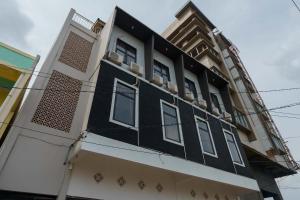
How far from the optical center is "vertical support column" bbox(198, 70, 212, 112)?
41.0ft

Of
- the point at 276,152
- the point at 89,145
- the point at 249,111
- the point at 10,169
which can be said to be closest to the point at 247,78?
the point at 249,111

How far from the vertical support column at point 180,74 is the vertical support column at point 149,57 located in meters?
2.21

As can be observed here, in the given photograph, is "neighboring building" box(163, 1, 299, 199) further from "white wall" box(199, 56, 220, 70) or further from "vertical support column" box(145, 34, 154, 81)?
"vertical support column" box(145, 34, 154, 81)

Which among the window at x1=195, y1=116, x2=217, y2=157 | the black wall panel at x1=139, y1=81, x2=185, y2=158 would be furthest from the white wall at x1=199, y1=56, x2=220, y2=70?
the black wall panel at x1=139, y1=81, x2=185, y2=158

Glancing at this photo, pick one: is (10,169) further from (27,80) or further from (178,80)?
(178,80)

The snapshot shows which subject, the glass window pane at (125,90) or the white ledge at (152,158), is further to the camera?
the glass window pane at (125,90)

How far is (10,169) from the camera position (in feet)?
18.2

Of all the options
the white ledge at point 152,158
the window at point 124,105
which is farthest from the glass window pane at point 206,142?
the window at point 124,105

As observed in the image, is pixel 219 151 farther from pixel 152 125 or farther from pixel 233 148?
pixel 152 125

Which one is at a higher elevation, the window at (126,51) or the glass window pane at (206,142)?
the window at (126,51)

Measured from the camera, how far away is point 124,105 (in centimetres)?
792

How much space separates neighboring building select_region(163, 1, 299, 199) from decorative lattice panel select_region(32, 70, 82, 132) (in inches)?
392

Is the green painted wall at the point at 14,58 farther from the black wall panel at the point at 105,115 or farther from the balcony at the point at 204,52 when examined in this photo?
the balcony at the point at 204,52

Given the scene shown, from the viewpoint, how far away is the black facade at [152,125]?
22.5ft
